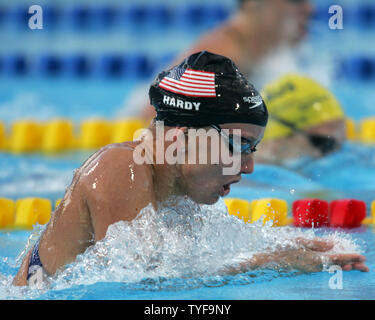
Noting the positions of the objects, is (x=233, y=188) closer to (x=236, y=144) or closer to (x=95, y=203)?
(x=236, y=144)

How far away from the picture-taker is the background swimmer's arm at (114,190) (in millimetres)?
2139

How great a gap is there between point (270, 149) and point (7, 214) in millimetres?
1852

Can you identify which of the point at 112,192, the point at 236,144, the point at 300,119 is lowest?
the point at 300,119

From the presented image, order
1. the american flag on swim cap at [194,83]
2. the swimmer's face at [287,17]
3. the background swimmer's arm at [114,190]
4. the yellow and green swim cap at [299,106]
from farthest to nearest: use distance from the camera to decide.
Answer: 1. the swimmer's face at [287,17]
2. the yellow and green swim cap at [299,106]
3. the american flag on swim cap at [194,83]
4. the background swimmer's arm at [114,190]

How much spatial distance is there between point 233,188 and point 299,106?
709 mm

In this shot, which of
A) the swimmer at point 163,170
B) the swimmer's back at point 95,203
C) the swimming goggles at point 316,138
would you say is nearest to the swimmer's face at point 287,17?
the swimming goggles at point 316,138

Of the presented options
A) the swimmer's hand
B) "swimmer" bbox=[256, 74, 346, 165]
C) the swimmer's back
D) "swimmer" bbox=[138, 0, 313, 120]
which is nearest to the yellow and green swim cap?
"swimmer" bbox=[256, 74, 346, 165]

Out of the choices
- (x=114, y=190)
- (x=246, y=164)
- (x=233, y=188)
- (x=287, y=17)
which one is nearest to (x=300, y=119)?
(x=233, y=188)

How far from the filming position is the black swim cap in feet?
7.36

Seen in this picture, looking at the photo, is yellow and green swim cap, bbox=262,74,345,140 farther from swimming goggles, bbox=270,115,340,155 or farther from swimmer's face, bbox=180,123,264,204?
swimmer's face, bbox=180,123,264,204

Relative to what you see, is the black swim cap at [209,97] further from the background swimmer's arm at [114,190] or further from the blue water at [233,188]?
the blue water at [233,188]

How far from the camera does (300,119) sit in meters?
4.44

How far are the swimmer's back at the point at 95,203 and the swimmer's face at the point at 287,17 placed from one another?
362 cm
